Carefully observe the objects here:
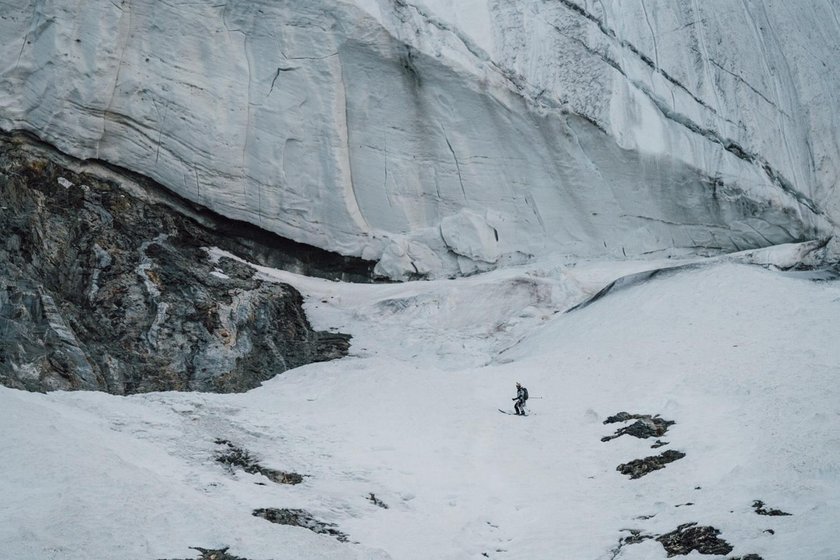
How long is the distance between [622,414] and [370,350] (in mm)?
8034

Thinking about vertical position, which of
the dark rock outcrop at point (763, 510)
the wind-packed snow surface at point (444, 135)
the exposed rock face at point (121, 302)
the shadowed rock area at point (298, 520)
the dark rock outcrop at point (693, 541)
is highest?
the wind-packed snow surface at point (444, 135)

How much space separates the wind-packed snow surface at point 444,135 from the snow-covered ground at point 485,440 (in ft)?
12.3

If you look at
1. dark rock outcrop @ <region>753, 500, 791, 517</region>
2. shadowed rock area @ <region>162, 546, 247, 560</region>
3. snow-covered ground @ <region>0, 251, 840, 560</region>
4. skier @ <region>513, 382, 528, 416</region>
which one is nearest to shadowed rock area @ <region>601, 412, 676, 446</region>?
snow-covered ground @ <region>0, 251, 840, 560</region>

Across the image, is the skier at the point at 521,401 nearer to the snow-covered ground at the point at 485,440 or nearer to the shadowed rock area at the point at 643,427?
the snow-covered ground at the point at 485,440

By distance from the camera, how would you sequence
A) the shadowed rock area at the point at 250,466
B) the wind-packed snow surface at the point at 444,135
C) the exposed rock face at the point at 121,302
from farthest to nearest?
the wind-packed snow surface at the point at 444,135
the exposed rock face at the point at 121,302
the shadowed rock area at the point at 250,466

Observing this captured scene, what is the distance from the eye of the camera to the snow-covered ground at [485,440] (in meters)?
11.6

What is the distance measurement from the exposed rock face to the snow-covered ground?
64.0 inches

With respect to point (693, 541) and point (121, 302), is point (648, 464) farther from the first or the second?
point (121, 302)

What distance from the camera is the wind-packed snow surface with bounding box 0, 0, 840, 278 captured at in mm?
27016

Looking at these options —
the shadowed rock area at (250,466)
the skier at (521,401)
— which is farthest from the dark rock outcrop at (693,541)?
the skier at (521,401)

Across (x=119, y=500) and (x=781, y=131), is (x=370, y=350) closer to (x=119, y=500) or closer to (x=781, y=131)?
(x=119, y=500)

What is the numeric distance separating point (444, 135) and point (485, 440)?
13.3m

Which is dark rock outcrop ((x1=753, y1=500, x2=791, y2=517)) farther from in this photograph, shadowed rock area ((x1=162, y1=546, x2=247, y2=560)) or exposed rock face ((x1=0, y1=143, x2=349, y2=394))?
exposed rock face ((x1=0, y1=143, x2=349, y2=394))

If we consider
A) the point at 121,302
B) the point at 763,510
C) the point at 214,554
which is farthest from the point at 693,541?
the point at 121,302
